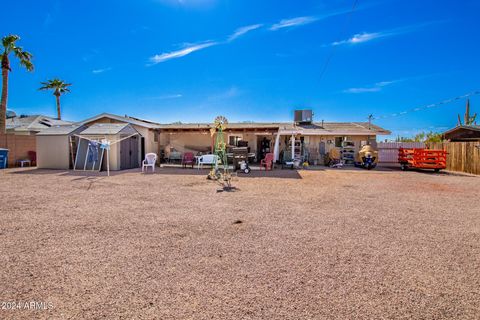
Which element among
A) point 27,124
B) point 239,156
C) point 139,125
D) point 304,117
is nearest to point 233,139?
point 304,117

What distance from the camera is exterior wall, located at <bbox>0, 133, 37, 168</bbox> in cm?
1498

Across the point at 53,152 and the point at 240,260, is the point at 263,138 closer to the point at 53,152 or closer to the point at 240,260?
the point at 53,152

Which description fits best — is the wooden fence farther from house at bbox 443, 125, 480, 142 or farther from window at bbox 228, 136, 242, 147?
window at bbox 228, 136, 242, 147

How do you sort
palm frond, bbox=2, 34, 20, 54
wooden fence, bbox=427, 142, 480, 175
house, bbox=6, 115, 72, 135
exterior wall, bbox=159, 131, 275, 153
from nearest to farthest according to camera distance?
wooden fence, bbox=427, 142, 480, 175, palm frond, bbox=2, 34, 20, 54, exterior wall, bbox=159, 131, 275, 153, house, bbox=6, 115, 72, 135

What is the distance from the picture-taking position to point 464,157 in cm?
1345

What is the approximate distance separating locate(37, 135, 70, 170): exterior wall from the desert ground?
31.2 ft

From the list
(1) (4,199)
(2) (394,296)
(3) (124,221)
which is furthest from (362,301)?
(1) (4,199)

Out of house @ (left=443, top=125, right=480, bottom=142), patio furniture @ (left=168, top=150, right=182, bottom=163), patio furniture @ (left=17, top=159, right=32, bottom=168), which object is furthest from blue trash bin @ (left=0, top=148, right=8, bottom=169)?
house @ (left=443, top=125, right=480, bottom=142)

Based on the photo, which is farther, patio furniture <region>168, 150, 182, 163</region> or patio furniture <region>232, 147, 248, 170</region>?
patio furniture <region>168, 150, 182, 163</region>

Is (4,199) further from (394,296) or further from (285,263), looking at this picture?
(394,296)

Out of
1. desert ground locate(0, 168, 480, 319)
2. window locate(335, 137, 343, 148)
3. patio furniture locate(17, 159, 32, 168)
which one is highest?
window locate(335, 137, 343, 148)

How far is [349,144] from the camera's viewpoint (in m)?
18.8

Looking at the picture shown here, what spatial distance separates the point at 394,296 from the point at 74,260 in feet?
11.9

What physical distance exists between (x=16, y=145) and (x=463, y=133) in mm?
33359
